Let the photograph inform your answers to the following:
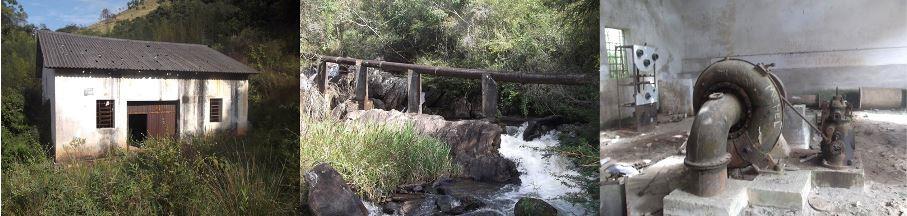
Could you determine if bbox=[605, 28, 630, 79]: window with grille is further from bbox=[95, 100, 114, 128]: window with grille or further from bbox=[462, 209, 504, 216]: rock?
bbox=[95, 100, 114, 128]: window with grille

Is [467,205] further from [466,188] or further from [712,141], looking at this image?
[712,141]

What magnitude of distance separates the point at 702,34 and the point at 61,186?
9.71 feet

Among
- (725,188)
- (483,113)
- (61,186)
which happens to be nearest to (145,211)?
(61,186)

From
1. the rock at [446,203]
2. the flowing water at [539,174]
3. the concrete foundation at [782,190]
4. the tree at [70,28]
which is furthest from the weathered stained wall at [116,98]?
the concrete foundation at [782,190]

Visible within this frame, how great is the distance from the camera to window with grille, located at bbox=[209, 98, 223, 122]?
3.29 meters

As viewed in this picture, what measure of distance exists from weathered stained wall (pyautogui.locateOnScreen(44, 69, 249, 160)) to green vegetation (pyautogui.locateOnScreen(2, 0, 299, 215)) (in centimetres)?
7

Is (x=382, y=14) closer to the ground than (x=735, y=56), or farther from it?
farther from it

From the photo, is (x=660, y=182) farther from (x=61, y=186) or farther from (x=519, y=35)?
(x=61, y=186)

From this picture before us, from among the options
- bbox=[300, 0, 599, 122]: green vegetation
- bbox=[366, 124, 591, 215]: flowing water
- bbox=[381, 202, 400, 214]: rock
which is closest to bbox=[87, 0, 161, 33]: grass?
bbox=[300, 0, 599, 122]: green vegetation

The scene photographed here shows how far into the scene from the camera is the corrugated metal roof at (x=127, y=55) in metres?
2.94

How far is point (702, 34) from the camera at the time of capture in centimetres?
196


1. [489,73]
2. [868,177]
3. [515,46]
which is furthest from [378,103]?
[868,177]

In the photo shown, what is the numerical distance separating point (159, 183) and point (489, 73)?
190 cm

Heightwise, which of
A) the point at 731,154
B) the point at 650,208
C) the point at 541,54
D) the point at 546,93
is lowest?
the point at 650,208
